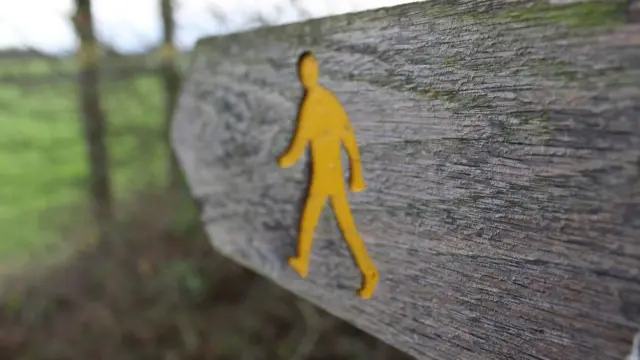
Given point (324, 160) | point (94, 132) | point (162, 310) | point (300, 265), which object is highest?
point (324, 160)

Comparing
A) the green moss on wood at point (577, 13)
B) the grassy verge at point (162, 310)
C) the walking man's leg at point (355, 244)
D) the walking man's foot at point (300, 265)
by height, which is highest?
the green moss on wood at point (577, 13)

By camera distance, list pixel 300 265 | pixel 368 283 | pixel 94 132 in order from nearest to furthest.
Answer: pixel 368 283
pixel 300 265
pixel 94 132

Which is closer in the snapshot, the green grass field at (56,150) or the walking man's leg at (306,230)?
the walking man's leg at (306,230)

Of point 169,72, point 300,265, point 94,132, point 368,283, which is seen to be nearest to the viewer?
point 368,283

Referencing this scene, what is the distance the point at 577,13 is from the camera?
0.39 meters

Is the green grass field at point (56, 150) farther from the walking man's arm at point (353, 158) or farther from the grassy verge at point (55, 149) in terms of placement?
the walking man's arm at point (353, 158)

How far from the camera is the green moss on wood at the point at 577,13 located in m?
0.37

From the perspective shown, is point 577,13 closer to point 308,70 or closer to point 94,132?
point 308,70

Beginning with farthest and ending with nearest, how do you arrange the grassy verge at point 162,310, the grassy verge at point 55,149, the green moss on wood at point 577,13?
1. the grassy verge at point 55,149
2. the grassy verge at point 162,310
3. the green moss on wood at point 577,13

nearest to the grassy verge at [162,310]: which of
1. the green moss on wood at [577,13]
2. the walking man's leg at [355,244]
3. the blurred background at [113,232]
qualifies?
the blurred background at [113,232]

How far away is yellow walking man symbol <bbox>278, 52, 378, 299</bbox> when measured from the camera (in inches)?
24.9

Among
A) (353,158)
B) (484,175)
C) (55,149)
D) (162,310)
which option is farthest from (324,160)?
(55,149)

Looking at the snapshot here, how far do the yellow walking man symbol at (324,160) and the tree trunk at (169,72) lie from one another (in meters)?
2.54

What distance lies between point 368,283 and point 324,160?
0.15m
